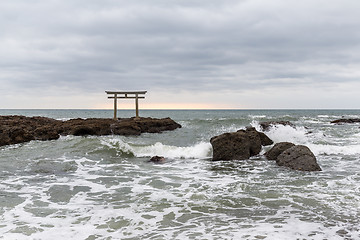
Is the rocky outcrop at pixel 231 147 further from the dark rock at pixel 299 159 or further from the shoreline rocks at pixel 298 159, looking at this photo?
the dark rock at pixel 299 159

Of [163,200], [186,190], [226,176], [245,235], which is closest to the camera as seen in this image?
[245,235]

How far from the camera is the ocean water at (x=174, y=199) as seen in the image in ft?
15.0

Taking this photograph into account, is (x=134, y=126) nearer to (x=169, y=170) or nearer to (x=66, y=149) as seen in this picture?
(x=66, y=149)

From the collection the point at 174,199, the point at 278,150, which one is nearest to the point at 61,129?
the point at 278,150

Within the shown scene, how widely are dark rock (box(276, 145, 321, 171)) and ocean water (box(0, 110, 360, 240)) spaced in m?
0.36

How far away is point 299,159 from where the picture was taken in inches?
368

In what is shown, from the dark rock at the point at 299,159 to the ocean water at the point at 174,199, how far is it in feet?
1.17

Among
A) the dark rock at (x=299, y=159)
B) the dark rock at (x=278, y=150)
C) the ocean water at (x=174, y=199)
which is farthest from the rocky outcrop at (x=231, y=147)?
the dark rock at (x=299, y=159)

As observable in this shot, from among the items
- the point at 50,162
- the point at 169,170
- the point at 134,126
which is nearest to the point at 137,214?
the point at 169,170

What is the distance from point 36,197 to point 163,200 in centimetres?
280

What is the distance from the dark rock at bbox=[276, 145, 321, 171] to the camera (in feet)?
29.7

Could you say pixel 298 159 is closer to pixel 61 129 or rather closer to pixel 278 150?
pixel 278 150

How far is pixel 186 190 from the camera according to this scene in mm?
→ 7035

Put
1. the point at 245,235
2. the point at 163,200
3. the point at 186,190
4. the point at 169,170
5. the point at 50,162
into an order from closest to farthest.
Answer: the point at 245,235
the point at 163,200
the point at 186,190
the point at 169,170
the point at 50,162
